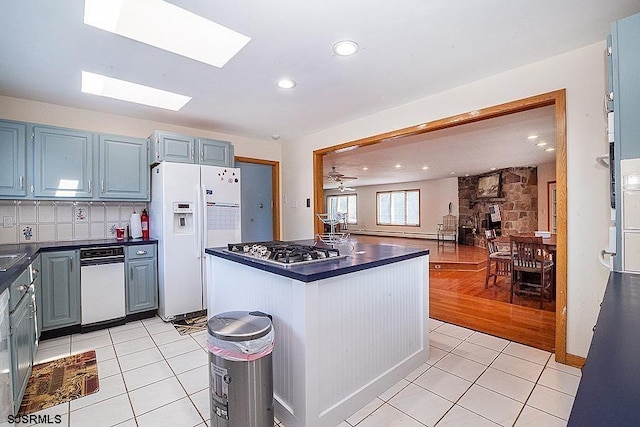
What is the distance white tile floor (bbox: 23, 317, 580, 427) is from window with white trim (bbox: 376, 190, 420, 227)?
8.70 m

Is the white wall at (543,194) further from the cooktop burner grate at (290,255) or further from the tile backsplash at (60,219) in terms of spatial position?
the tile backsplash at (60,219)

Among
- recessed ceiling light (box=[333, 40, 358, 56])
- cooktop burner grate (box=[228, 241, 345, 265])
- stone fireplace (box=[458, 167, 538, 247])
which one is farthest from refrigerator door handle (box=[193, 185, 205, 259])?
stone fireplace (box=[458, 167, 538, 247])

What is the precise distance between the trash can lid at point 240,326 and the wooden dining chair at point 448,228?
941 cm

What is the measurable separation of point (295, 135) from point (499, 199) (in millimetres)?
7015

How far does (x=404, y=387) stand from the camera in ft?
6.79

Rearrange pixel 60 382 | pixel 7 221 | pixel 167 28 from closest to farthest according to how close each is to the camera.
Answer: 1. pixel 167 28
2. pixel 60 382
3. pixel 7 221

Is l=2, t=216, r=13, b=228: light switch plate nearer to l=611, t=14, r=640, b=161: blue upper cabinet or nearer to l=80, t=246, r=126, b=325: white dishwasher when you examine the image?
l=80, t=246, r=126, b=325: white dishwasher

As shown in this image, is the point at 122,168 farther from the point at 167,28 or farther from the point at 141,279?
the point at 167,28

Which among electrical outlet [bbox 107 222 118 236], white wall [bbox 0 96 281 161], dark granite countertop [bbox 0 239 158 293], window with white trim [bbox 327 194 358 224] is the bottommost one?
dark granite countertop [bbox 0 239 158 293]

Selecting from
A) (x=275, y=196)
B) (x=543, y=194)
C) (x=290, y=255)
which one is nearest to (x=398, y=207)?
(x=543, y=194)

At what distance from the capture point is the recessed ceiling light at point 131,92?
108 inches

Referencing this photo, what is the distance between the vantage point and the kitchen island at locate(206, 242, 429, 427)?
63.2 inches

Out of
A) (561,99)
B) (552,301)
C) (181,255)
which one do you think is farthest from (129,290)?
(552,301)

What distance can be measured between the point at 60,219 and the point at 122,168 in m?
0.84
